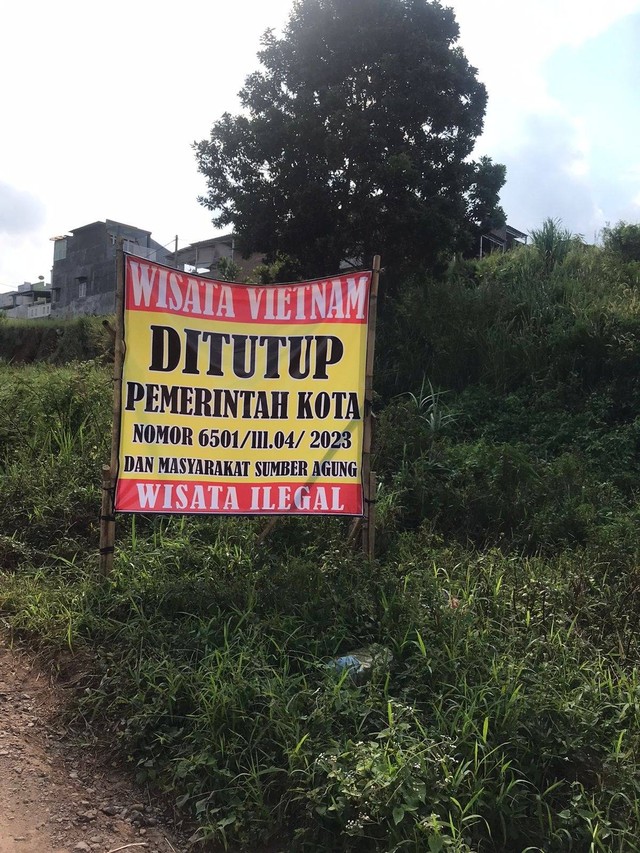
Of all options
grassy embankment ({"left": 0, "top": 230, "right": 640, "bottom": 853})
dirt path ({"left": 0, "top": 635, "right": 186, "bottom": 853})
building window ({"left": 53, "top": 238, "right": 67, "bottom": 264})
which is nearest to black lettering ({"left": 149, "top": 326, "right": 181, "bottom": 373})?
grassy embankment ({"left": 0, "top": 230, "right": 640, "bottom": 853})

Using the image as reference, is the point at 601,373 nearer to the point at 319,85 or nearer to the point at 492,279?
the point at 492,279

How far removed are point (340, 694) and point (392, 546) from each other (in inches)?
75.4

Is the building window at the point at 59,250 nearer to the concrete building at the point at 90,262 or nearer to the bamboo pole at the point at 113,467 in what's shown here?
the concrete building at the point at 90,262

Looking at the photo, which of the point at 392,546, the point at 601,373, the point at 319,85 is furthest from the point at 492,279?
the point at 392,546

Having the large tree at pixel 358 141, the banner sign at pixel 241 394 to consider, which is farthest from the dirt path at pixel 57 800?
the large tree at pixel 358 141

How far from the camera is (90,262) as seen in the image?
126ft

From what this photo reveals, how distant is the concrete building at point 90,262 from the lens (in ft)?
118

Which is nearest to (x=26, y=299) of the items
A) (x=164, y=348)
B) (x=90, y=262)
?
(x=90, y=262)

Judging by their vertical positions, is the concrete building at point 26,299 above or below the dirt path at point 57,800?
above

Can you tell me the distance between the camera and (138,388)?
13.8 feet

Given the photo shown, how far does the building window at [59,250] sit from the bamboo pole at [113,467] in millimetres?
40499

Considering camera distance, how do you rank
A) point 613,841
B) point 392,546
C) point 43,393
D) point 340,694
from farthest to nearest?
point 43,393, point 392,546, point 340,694, point 613,841

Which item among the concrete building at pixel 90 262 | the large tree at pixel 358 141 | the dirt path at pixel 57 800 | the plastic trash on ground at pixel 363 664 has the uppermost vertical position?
the concrete building at pixel 90 262

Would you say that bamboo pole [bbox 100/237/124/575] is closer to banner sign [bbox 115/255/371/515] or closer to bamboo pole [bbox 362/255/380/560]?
banner sign [bbox 115/255/371/515]
